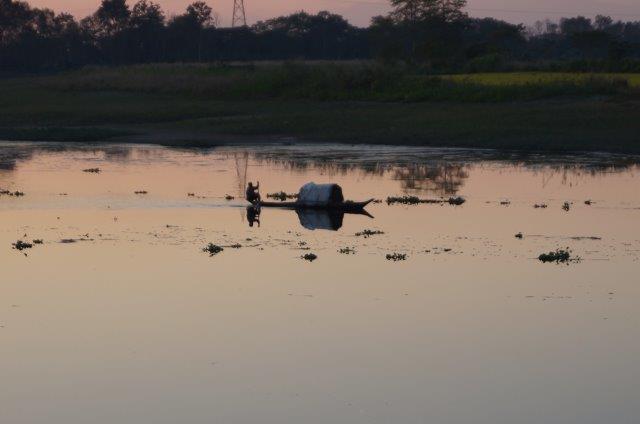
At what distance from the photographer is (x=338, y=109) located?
211ft

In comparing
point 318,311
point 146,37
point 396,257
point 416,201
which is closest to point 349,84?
point 416,201

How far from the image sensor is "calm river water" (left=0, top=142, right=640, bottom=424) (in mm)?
15250

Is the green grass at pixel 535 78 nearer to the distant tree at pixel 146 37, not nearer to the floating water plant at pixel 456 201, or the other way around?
the floating water plant at pixel 456 201

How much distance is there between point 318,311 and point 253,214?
1155cm

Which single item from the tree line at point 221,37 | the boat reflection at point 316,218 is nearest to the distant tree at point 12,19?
the tree line at point 221,37

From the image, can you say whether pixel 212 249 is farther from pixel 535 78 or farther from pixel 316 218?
pixel 535 78

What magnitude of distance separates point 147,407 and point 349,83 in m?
56.9

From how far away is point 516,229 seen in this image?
2884 cm

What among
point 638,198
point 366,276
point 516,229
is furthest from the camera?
point 638,198

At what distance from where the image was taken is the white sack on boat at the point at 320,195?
3102cm

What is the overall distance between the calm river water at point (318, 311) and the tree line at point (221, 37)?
288ft

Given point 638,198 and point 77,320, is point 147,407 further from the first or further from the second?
point 638,198

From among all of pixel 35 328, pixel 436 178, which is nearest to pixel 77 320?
pixel 35 328

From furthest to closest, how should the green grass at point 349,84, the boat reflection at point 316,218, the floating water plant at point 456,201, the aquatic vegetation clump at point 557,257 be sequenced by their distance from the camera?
the green grass at point 349,84 < the floating water plant at point 456,201 < the boat reflection at point 316,218 < the aquatic vegetation clump at point 557,257
